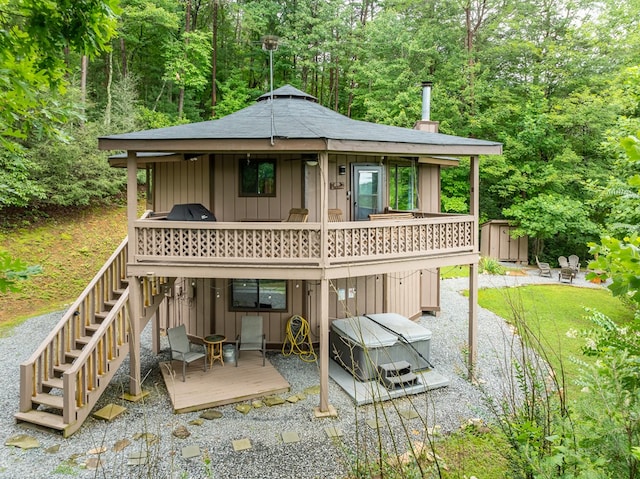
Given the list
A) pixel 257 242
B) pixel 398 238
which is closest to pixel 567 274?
pixel 398 238

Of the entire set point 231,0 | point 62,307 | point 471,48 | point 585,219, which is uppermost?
point 231,0

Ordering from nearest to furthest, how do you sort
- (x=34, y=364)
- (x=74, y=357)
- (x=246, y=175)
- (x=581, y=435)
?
(x=581, y=435)
(x=34, y=364)
(x=74, y=357)
(x=246, y=175)

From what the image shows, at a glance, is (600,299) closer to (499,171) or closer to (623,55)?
(499,171)

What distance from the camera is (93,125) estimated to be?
20.0 m

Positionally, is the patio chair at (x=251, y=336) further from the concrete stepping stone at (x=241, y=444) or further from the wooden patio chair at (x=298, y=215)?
the concrete stepping stone at (x=241, y=444)

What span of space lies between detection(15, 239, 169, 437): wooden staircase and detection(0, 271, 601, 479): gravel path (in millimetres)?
329

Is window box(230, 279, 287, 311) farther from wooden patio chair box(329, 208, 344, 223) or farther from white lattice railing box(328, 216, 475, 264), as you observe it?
white lattice railing box(328, 216, 475, 264)

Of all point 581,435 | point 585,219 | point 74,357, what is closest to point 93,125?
point 74,357

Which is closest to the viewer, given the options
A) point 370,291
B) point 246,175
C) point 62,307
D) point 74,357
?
point 74,357

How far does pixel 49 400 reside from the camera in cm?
747

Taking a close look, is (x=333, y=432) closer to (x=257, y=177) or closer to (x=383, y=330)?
(x=383, y=330)

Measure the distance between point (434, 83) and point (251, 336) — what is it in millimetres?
19985

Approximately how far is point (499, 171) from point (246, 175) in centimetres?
1554

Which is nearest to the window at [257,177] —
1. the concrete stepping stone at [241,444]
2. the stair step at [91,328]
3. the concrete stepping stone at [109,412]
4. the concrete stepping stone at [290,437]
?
the stair step at [91,328]
